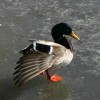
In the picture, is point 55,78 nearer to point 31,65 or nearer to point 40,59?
point 40,59

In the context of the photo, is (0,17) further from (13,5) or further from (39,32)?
(39,32)

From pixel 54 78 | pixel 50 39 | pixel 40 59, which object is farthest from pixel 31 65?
pixel 50 39

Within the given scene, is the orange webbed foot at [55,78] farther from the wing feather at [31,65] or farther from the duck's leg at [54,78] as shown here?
the wing feather at [31,65]

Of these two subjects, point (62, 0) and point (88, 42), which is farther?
point (62, 0)

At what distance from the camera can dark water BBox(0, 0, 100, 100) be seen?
4.71 m

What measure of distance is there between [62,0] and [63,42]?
1.89 metres

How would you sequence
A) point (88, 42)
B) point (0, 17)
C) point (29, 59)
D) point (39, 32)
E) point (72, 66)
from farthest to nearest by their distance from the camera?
1. point (0, 17)
2. point (39, 32)
3. point (88, 42)
4. point (72, 66)
5. point (29, 59)

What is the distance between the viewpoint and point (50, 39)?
5730mm

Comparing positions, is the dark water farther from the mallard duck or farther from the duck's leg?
the mallard duck

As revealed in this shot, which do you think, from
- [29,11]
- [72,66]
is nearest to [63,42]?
[72,66]

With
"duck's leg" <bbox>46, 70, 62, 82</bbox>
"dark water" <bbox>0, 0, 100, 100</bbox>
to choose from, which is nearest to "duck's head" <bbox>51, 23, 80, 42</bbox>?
"dark water" <bbox>0, 0, 100, 100</bbox>

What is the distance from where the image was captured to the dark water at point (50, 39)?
471 centimetres

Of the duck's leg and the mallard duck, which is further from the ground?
the mallard duck

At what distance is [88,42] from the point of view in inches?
220
